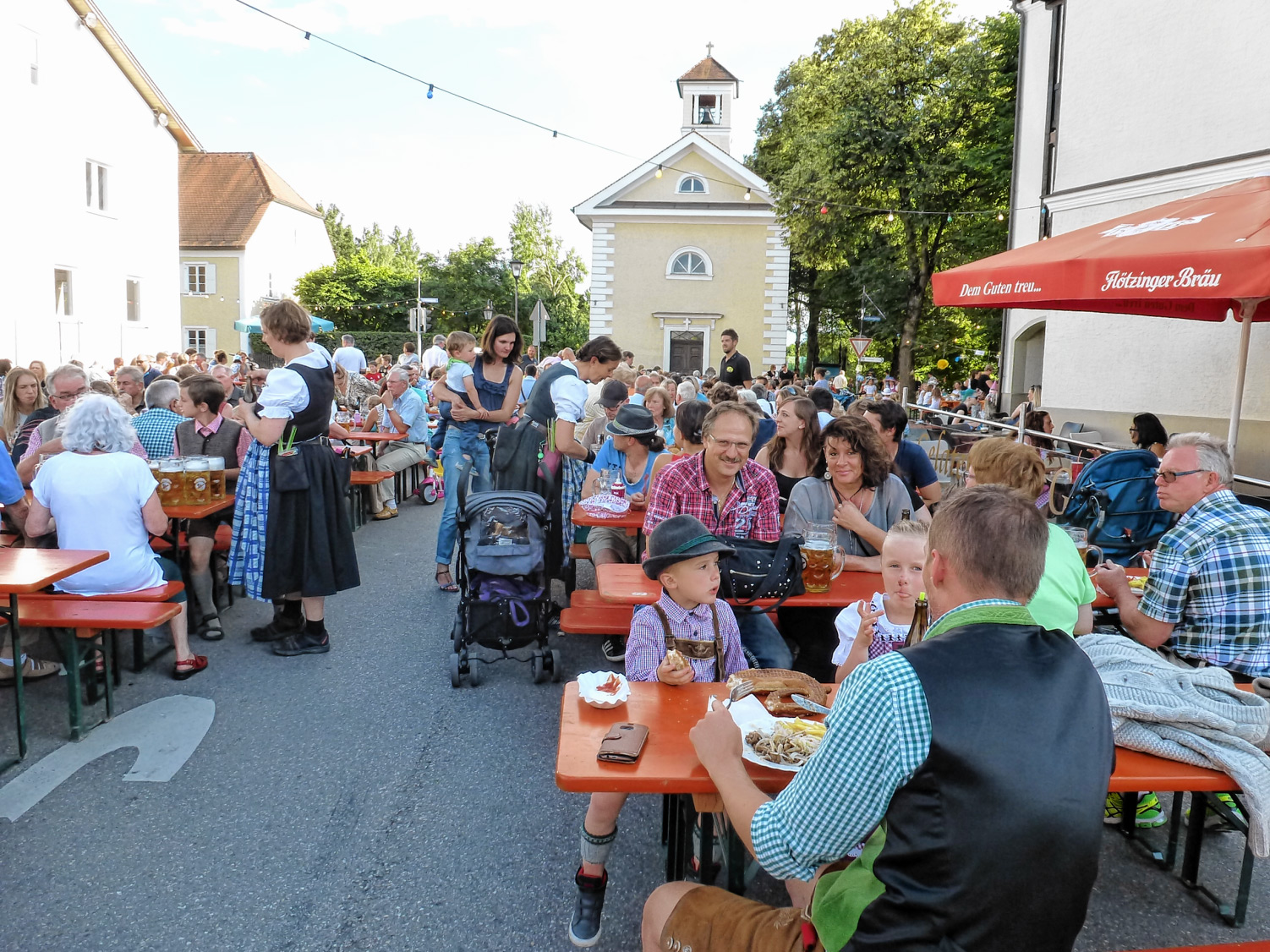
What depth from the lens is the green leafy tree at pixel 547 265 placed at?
68562mm

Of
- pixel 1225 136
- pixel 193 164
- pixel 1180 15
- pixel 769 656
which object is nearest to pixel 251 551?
pixel 769 656

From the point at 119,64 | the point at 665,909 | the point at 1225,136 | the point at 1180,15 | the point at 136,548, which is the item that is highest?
the point at 119,64

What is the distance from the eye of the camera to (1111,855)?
11.3 ft

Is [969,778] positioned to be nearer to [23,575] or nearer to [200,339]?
[23,575]

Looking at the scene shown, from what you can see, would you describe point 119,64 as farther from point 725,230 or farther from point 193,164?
point 193,164

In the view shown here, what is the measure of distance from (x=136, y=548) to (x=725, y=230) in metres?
32.3

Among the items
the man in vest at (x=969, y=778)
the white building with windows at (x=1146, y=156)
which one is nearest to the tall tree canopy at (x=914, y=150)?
the white building with windows at (x=1146, y=156)

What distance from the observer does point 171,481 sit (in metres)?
5.41

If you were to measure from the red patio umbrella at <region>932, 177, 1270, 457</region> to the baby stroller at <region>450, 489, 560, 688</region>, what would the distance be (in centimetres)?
366

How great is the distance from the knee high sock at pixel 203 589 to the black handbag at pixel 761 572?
12.0 ft

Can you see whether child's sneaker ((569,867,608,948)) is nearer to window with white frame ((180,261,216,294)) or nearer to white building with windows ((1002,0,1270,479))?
white building with windows ((1002,0,1270,479))

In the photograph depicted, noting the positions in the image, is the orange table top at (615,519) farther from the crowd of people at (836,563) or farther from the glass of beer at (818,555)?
the glass of beer at (818,555)

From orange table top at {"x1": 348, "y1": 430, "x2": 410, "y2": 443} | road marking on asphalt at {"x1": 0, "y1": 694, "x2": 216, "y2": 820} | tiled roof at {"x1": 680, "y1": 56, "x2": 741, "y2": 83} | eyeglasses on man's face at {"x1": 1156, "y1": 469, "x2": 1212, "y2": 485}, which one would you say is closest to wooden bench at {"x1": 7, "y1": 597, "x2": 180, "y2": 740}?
road marking on asphalt at {"x1": 0, "y1": 694, "x2": 216, "y2": 820}

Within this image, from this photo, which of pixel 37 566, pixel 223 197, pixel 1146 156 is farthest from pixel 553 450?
pixel 223 197
